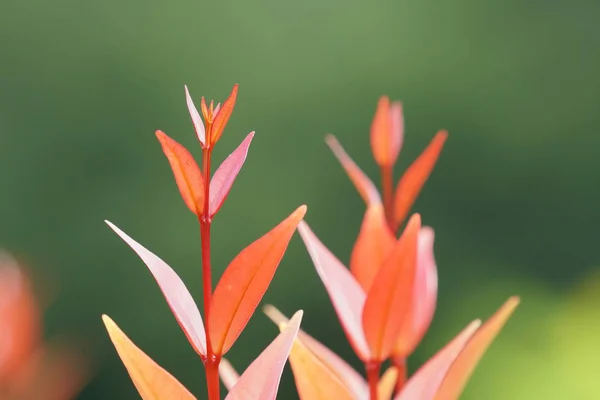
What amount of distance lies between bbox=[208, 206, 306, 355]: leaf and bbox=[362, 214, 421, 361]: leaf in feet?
0.10

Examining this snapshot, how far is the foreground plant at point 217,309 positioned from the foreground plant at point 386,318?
3 cm

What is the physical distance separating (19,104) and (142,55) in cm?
21

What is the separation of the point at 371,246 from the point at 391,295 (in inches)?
1.1

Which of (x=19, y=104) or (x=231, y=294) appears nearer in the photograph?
(x=231, y=294)

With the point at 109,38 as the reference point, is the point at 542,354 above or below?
below

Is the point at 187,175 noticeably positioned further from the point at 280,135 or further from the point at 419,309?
the point at 280,135

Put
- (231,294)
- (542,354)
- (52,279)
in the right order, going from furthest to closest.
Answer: (52,279) < (542,354) < (231,294)

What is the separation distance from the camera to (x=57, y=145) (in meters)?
1.14

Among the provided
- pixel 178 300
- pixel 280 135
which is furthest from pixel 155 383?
pixel 280 135

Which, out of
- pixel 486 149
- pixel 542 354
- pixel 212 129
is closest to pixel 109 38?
pixel 486 149

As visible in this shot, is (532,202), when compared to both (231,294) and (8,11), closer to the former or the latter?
(8,11)

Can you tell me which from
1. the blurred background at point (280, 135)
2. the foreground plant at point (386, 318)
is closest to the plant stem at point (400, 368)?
the foreground plant at point (386, 318)

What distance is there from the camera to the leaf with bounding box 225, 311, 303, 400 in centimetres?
12

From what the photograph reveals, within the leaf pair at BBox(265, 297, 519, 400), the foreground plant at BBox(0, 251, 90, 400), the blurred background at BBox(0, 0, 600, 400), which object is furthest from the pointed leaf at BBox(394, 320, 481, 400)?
the blurred background at BBox(0, 0, 600, 400)
